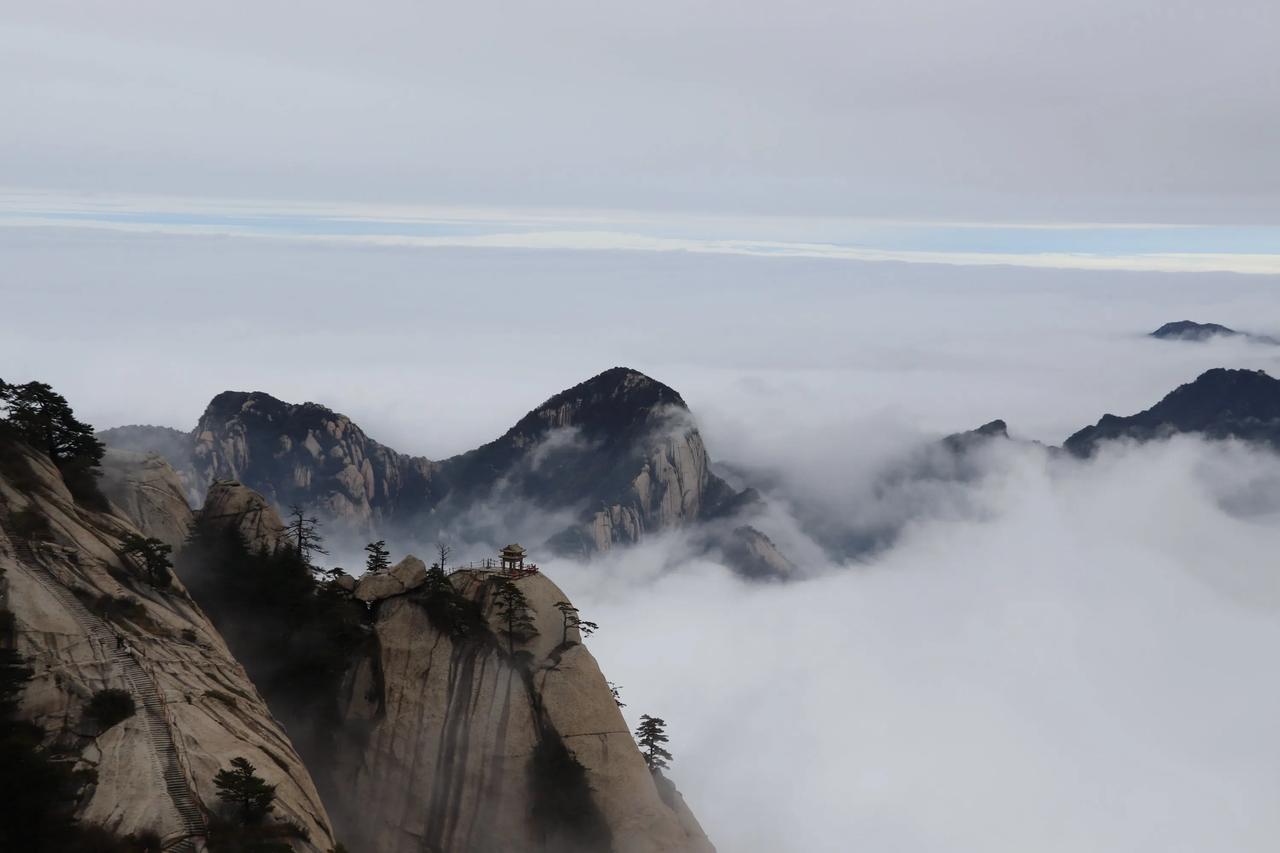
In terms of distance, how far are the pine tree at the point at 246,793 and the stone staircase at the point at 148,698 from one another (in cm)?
138

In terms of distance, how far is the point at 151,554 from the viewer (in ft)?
209

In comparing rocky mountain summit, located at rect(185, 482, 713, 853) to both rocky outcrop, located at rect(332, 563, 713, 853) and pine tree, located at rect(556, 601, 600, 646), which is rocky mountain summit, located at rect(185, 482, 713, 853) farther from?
pine tree, located at rect(556, 601, 600, 646)

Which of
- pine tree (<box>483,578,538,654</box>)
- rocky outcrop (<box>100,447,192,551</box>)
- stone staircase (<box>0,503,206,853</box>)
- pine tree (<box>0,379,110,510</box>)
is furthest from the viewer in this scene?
rocky outcrop (<box>100,447,192,551</box>)

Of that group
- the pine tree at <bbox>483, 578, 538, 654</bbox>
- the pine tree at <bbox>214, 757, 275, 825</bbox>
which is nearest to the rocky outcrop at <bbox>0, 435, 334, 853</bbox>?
the pine tree at <bbox>214, 757, 275, 825</bbox>

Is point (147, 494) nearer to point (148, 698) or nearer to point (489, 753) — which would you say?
point (148, 698)

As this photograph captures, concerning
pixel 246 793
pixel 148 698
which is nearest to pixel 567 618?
pixel 148 698

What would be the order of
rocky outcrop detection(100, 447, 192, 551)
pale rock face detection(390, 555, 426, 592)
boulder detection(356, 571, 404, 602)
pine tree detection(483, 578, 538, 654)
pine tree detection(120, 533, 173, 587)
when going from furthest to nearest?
rocky outcrop detection(100, 447, 192, 551), boulder detection(356, 571, 404, 602), pale rock face detection(390, 555, 426, 592), pine tree detection(483, 578, 538, 654), pine tree detection(120, 533, 173, 587)

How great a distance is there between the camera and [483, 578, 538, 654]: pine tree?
7544cm

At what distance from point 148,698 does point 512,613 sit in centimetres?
2789

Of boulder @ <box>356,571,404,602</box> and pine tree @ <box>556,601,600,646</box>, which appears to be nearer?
pine tree @ <box>556,601,600,646</box>

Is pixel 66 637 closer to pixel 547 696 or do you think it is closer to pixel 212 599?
pixel 212 599

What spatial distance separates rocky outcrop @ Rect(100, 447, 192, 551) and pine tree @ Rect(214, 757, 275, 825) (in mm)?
34537

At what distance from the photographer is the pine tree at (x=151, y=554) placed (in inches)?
2495

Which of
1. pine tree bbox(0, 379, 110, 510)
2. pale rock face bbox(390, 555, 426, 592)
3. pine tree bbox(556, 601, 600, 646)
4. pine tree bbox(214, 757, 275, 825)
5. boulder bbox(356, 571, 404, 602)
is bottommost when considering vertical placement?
pine tree bbox(214, 757, 275, 825)
